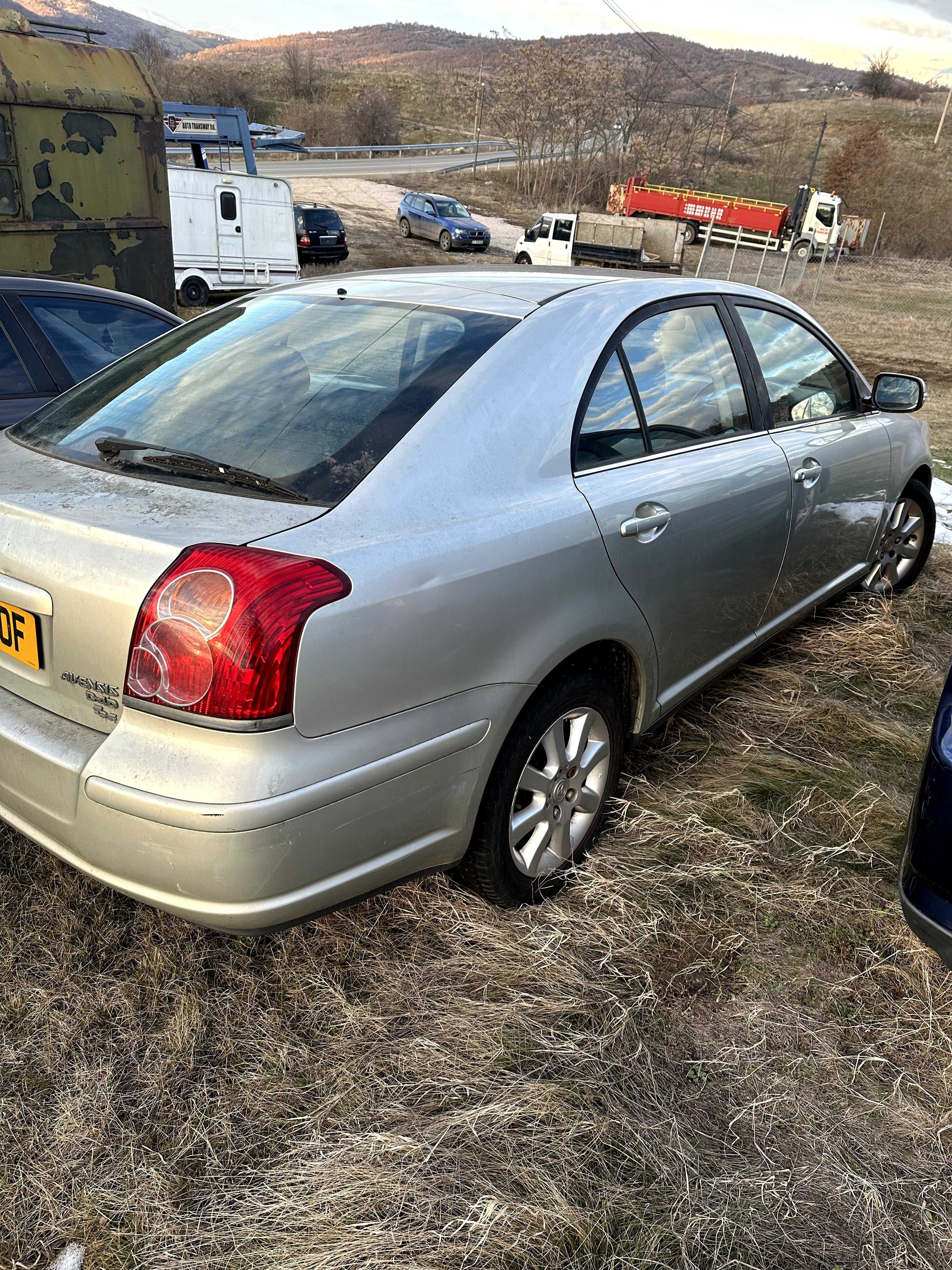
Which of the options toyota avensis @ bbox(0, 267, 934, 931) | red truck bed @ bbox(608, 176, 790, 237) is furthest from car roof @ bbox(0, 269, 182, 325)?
red truck bed @ bbox(608, 176, 790, 237)

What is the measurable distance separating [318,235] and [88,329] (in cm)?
1821

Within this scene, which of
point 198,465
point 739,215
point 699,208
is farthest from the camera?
point 699,208

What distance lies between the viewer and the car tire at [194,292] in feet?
54.0

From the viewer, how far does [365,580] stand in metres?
1.78

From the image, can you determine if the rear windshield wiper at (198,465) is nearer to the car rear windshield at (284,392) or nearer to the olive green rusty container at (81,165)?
the car rear windshield at (284,392)

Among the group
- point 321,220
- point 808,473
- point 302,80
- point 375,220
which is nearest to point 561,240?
point 321,220

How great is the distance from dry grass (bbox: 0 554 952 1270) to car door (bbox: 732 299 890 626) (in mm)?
1145

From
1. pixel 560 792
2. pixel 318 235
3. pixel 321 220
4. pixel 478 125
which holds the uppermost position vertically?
pixel 478 125

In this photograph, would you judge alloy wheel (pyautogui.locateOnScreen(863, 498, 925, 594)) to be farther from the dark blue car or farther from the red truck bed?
the red truck bed

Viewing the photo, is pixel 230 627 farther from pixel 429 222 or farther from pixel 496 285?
pixel 429 222

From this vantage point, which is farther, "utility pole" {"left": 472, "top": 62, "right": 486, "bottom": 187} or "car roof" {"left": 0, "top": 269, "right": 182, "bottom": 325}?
"utility pole" {"left": 472, "top": 62, "right": 486, "bottom": 187}

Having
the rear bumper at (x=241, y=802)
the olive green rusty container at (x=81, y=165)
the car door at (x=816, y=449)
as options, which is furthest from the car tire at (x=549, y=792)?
the olive green rusty container at (x=81, y=165)

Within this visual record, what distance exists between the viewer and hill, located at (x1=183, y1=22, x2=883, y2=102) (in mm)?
98688

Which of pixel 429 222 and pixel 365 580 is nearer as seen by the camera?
pixel 365 580
